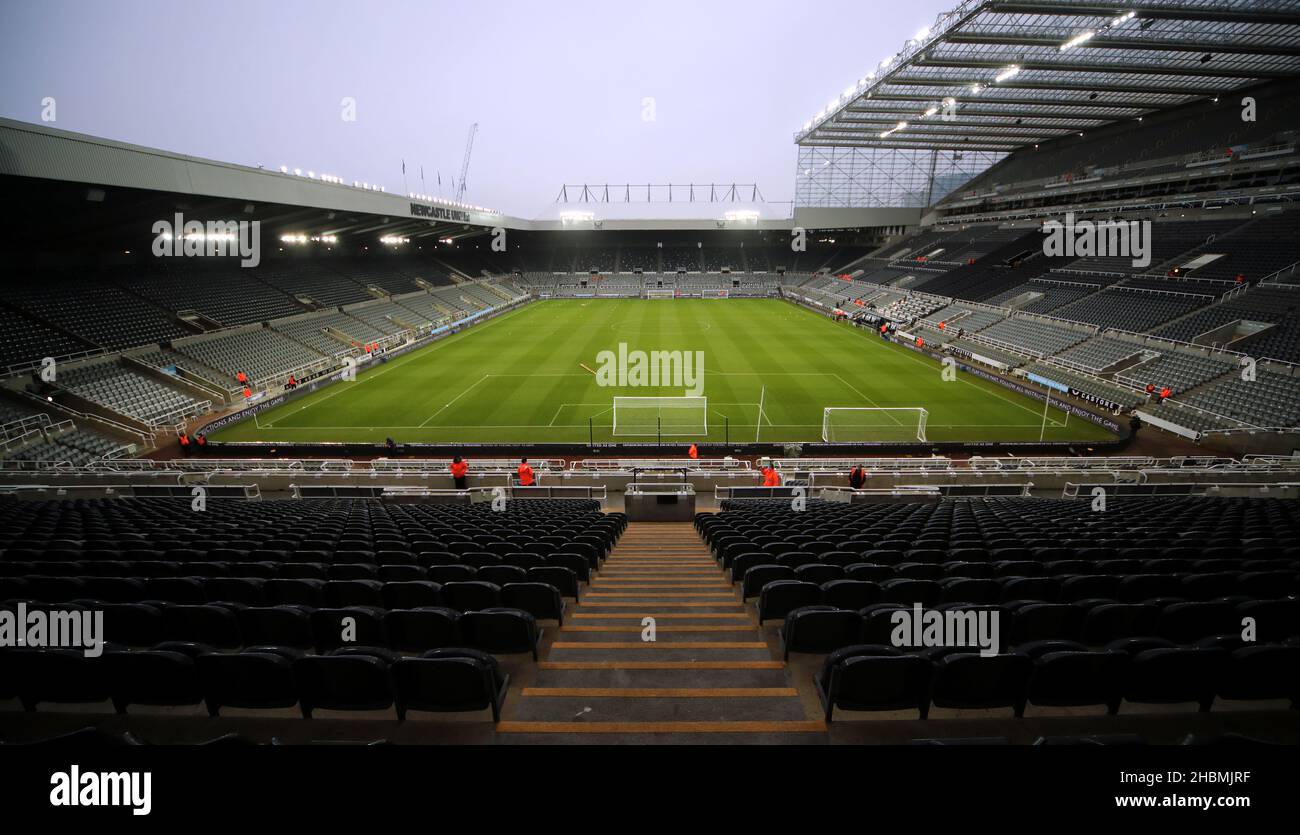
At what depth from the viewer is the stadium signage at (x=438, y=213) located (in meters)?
46.2

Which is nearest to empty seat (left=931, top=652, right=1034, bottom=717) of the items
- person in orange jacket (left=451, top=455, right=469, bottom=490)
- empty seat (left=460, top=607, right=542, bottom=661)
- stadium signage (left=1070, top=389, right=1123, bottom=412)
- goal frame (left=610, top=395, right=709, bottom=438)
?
empty seat (left=460, top=607, right=542, bottom=661)

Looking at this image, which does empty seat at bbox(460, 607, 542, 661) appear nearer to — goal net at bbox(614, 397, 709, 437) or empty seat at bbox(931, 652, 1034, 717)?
empty seat at bbox(931, 652, 1034, 717)

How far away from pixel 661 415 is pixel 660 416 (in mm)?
801

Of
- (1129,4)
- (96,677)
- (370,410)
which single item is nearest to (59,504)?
(96,677)

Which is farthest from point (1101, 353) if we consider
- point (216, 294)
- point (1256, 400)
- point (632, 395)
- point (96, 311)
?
point (216, 294)

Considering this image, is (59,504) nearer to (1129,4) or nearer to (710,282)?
(1129,4)

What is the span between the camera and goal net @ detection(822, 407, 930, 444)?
23.5 metres

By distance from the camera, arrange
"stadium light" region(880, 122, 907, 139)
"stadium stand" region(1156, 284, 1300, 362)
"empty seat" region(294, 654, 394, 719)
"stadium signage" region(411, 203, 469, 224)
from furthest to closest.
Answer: "stadium light" region(880, 122, 907, 139) → "stadium signage" region(411, 203, 469, 224) → "stadium stand" region(1156, 284, 1300, 362) → "empty seat" region(294, 654, 394, 719)

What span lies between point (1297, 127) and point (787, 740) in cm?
5920

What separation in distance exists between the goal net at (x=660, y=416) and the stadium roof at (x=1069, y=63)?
2641 centimetres

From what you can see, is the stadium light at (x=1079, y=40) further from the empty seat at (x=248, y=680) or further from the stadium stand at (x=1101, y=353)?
the empty seat at (x=248, y=680)

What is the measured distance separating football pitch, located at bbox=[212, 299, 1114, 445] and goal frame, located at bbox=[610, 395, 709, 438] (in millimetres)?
226

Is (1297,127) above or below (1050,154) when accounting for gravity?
below
